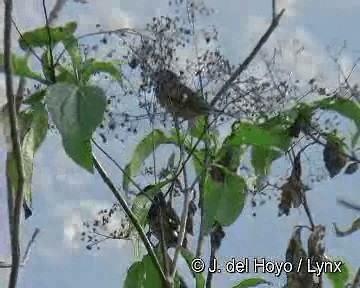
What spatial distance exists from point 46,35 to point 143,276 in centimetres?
26

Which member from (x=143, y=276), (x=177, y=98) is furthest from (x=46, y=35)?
(x=143, y=276)

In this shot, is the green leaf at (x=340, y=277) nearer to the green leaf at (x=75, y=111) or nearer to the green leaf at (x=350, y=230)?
the green leaf at (x=350, y=230)

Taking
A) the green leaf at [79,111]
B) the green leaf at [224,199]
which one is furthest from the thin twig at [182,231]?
the green leaf at [79,111]

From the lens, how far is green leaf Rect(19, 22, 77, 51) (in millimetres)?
634

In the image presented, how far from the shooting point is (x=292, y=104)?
772mm

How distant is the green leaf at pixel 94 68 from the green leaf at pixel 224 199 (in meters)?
0.15

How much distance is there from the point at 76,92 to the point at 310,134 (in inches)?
11.1

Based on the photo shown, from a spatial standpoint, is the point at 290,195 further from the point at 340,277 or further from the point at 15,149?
the point at 15,149

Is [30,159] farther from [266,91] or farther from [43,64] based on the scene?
[266,91]

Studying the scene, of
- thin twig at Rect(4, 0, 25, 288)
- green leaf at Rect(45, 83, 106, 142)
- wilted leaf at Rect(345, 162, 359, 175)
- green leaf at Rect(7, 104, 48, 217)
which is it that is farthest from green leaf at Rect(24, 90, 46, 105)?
wilted leaf at Rect(345, 162, 359, 175)

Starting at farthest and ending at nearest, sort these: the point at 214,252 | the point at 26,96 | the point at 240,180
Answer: the point at 214,252 → the point at 240,180 → the point at 26,96

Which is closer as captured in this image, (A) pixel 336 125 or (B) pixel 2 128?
(B) pixel 2 128

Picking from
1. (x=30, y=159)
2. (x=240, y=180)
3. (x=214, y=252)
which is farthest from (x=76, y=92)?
(x=214, y=252)

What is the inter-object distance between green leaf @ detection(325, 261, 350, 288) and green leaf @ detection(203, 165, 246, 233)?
0.16m
